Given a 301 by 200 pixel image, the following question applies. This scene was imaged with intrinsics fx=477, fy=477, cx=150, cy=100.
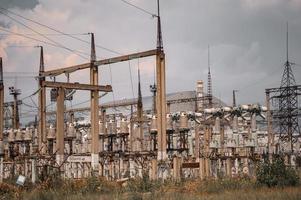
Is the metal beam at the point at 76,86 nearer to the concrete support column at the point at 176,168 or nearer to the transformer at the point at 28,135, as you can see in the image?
the concrete support column at the point at 176,168

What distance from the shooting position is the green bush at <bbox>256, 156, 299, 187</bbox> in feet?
69.5

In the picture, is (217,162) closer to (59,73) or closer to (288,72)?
(59,73)

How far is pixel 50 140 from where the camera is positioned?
135 ft

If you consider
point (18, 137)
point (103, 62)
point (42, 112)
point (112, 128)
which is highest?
point (103, 62)

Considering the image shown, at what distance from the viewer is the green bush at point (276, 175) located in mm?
21172

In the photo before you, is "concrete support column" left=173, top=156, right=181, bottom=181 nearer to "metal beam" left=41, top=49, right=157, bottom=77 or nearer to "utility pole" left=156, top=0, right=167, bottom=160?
"utility pole" left=156, top=0, right=167, bottom=160

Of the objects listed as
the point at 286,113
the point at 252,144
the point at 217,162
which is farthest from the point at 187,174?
the point at 286,113

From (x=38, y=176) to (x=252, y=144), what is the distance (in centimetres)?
1917

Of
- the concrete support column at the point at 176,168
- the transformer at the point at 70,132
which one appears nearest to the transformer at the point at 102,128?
the transformer at the point at 70,132

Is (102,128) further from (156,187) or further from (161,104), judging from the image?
(156,187)

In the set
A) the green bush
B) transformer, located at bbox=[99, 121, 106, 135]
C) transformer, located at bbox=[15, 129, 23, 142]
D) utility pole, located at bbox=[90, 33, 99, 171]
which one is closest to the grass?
the green bush

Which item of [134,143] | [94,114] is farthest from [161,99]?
[134,143]

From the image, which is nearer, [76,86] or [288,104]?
[76,86]

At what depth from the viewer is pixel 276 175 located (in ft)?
70.3
